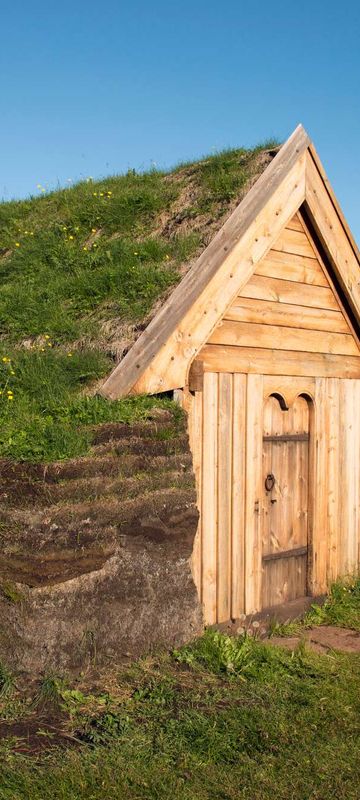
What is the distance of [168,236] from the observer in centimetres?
805

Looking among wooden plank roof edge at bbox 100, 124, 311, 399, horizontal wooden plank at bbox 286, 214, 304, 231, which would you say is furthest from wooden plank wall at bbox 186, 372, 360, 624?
horizontal wooden plank at bbox 286, 214, 304, 231

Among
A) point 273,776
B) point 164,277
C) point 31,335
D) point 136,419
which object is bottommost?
point 273,776

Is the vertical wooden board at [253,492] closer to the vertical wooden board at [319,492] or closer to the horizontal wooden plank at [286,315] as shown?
the horizontal wooden plank at [286,315]

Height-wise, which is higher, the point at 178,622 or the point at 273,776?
the point at 178,622

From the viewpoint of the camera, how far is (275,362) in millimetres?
7770

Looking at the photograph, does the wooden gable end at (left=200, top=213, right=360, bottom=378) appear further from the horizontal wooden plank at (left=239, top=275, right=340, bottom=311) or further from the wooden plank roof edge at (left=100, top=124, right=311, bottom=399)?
the wooden plank roof edge at (left=100, top=124, right=311, bottom=399)

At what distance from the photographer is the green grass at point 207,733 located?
4328mm

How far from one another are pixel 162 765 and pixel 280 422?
4.05 m

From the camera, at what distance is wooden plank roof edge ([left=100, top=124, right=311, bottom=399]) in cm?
623

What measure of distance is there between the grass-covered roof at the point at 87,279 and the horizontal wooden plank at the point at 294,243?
562 millimetres

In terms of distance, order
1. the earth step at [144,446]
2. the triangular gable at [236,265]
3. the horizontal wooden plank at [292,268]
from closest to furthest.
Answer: the earth step at [144,446] → the triangular gable at [236,265] → the horizontal wooden plank at [292,268]

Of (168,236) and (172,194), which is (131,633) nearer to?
(168,236)

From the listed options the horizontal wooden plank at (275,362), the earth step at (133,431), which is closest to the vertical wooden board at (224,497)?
the horizontal wooden plank at (275,362)

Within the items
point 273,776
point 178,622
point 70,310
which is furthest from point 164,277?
point 273,776
